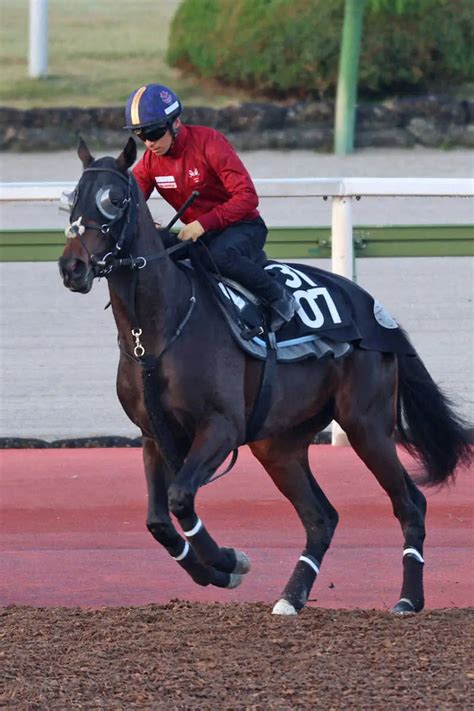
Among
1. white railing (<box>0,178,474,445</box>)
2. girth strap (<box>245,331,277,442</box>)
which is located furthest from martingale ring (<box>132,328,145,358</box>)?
white railing (<box>0,178,474,445</box>)

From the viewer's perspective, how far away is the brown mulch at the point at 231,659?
14.5 ft

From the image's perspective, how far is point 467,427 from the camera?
6.73 m

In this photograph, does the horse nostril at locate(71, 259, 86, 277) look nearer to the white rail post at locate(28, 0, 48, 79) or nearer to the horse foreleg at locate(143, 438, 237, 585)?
the horse foreleg at locate(143, 438, 237, 585)

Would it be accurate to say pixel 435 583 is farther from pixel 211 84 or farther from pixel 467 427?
pixel 211 84

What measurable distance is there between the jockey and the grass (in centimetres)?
1539

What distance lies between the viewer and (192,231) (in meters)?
5.48

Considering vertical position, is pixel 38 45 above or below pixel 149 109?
below

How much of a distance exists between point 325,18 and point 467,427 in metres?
16.4

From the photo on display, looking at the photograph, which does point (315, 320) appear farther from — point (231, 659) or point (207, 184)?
point (231, 659)

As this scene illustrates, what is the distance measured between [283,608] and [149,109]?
2142mm

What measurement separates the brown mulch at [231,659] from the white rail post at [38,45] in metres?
18.8

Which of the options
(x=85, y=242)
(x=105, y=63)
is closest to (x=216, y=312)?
(x=85, y=242)

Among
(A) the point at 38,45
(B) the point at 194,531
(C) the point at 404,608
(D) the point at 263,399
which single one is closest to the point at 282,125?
(A) the point at 38,45

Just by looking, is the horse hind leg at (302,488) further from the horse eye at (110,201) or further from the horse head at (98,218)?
the horse eye at (110,201)
